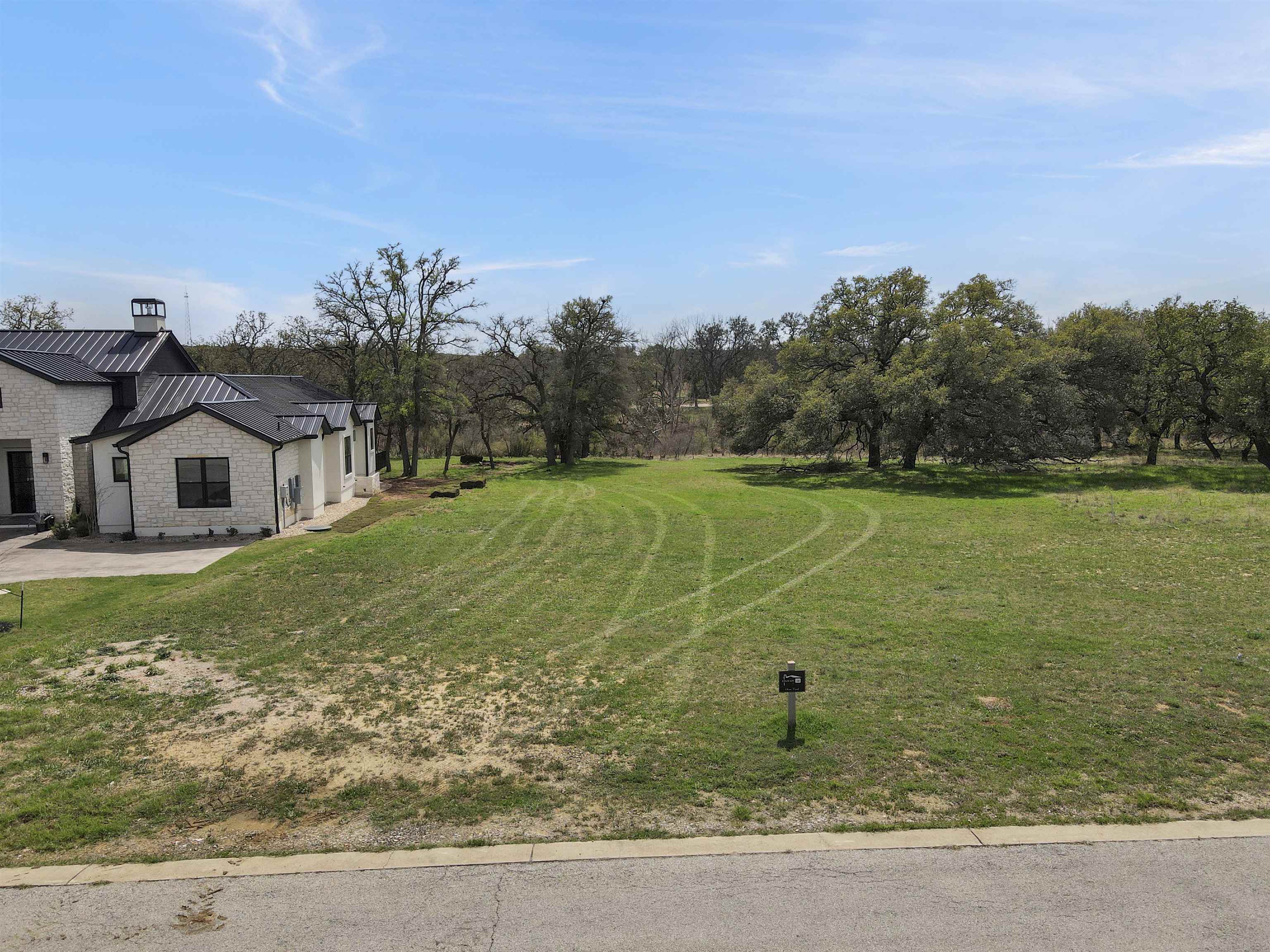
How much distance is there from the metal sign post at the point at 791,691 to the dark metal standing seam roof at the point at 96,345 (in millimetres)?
20542

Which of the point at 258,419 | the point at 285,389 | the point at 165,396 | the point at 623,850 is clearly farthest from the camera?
the point at 285,389

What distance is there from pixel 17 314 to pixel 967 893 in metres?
48.7

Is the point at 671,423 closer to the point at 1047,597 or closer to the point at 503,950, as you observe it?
the point at 1047,597

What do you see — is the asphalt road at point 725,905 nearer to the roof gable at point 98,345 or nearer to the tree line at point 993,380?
the roof gable at point 98,345

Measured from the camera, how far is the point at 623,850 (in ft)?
18.5

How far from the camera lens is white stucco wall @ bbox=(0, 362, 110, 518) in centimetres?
1859

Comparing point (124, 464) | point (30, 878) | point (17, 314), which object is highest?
point (17, 314)

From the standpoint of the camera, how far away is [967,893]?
504 centimetres

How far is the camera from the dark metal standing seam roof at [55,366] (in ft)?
60.7

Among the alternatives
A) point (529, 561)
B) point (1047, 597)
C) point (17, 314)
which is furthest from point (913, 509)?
point (17, 314)

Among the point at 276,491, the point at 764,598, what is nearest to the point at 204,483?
the point at 276,491

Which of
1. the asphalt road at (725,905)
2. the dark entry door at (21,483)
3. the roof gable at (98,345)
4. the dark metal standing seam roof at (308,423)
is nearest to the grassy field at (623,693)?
the asphalt road at (725,905)

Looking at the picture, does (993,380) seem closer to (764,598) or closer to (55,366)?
(764,598)

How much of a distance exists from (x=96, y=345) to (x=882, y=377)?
27893 millimetres
